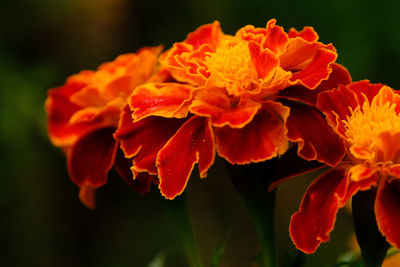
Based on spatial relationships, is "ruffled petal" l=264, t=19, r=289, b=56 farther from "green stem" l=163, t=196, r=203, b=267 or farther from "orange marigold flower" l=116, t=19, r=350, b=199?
"green stem" l=163, t=196, r=203, b=267

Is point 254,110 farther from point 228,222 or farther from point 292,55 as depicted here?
point 228,222

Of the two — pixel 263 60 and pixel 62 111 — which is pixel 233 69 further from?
pixel 62 111

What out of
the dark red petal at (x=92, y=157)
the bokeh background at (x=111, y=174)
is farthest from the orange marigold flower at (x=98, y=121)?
the bokeh background at (x=111, y=174)

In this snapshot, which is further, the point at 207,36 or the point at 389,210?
the point at 207,36

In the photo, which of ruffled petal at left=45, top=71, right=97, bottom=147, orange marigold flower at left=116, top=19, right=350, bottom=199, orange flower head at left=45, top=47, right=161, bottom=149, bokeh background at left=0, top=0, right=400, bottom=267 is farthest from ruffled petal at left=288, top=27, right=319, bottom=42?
bokeh background at left=0, top=0, right=400, bottom=267

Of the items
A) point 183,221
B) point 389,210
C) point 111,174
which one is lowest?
point 111,174

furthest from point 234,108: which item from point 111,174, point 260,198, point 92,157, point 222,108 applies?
point 111,174

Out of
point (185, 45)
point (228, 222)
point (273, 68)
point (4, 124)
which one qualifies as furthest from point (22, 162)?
point (273, 68)
